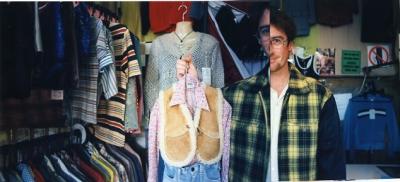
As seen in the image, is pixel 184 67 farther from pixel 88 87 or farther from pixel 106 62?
pixel 88 87

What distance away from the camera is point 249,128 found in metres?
4.02

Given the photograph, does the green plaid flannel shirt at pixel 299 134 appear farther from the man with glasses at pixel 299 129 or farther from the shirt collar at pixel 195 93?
the shirt collar at pixel 195 93

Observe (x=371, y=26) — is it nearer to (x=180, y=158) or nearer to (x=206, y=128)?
(x=206, y=128)

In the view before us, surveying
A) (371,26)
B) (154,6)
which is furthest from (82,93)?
(371,26)

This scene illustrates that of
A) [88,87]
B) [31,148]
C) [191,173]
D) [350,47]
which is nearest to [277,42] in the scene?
[350,47]

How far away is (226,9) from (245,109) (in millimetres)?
848

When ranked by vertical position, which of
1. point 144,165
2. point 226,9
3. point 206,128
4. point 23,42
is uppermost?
point 226,9

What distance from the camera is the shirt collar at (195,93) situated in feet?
12.9

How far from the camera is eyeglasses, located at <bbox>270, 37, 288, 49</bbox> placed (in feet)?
13.2

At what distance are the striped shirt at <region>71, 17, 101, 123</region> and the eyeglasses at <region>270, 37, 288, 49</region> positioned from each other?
144 cm

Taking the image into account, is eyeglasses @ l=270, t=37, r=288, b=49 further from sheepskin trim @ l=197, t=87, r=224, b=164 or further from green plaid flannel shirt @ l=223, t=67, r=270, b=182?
sheepskin trim @ l=197, t=87, r=224, b=164

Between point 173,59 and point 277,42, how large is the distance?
0.89 m

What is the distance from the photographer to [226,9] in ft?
13.0

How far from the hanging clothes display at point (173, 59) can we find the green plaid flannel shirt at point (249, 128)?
218 millimetres
